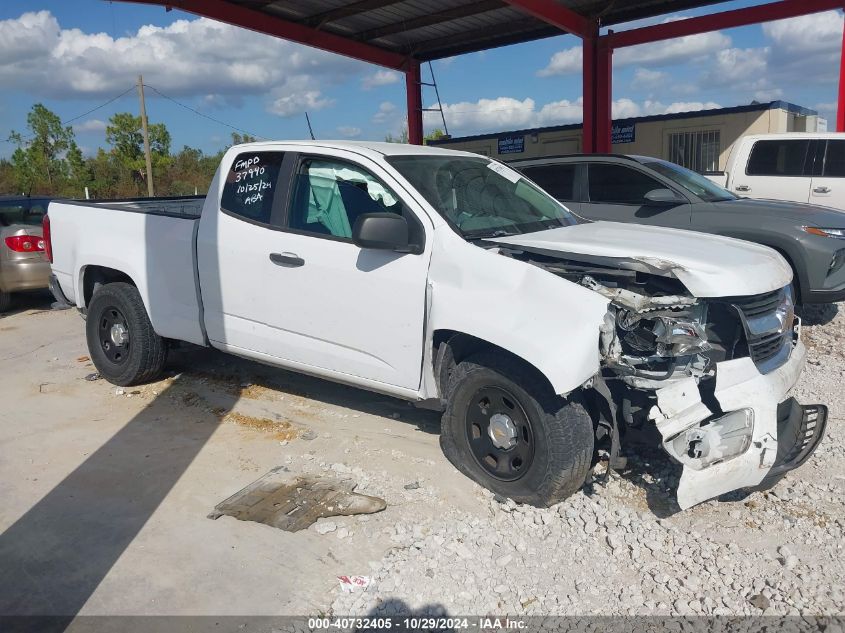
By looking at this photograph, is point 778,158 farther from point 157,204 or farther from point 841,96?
point 157,204

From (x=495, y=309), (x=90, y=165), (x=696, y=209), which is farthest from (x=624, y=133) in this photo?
(x=90, y=165)

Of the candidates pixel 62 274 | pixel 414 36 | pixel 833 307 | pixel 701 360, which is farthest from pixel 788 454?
pixel 414 36

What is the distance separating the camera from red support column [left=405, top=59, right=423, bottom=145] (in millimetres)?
17594

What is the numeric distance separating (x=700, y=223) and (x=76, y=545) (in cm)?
623

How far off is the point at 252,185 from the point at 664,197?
4322 mm

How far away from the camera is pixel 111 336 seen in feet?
20.2

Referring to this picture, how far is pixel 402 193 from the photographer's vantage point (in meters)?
4.36

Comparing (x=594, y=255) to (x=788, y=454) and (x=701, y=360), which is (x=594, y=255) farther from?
(x=788, y=454)

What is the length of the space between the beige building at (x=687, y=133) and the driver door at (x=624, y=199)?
624 centimetres

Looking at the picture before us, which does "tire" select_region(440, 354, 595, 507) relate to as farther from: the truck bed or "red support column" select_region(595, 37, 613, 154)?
"red support column" select_region(595, 37, 613, 154)

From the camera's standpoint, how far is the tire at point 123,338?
5.88m

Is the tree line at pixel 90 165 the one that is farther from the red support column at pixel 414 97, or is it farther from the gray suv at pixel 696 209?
the gray suv at pixel 696 209

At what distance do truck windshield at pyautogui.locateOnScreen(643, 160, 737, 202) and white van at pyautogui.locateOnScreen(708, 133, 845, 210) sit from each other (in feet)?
6.48

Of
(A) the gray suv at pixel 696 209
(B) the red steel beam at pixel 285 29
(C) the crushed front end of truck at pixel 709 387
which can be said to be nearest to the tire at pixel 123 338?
(C) the crushed front end of truck at pixel 709 387
